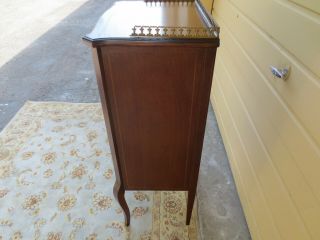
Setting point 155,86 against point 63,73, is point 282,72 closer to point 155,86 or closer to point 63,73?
point 155,86

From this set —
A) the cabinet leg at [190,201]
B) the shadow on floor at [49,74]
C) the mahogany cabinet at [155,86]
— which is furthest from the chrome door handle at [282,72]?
the shadow on floor at [49,74]

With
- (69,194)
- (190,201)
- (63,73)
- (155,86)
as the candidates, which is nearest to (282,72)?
(155,86)

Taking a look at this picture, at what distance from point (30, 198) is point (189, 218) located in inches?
38.3

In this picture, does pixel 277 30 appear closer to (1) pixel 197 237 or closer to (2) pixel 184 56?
(2) pixel 184 56

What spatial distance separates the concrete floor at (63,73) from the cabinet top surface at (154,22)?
104 cm

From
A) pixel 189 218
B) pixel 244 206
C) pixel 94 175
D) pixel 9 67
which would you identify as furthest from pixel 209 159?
pixel 9 67

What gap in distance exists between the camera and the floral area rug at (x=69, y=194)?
1345 mm

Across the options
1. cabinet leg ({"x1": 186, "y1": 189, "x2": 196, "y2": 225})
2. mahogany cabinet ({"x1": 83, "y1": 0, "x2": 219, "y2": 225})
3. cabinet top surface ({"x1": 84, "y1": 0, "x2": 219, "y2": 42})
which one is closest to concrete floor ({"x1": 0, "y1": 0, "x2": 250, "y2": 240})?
cabinet leg ({"x1": 186, "y1": 189, "x2": 196, "y2": 225})

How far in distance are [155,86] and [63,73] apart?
2316mm

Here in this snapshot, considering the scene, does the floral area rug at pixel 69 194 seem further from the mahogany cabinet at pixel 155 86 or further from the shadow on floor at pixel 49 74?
the shadow on floor at pixel 49 74

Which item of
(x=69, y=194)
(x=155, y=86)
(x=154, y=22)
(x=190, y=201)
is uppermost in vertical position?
(x=154, y=22)

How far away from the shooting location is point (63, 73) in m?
2.85

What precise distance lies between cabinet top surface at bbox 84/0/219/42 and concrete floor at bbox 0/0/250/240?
3.42 feet

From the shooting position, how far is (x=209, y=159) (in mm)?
1782
